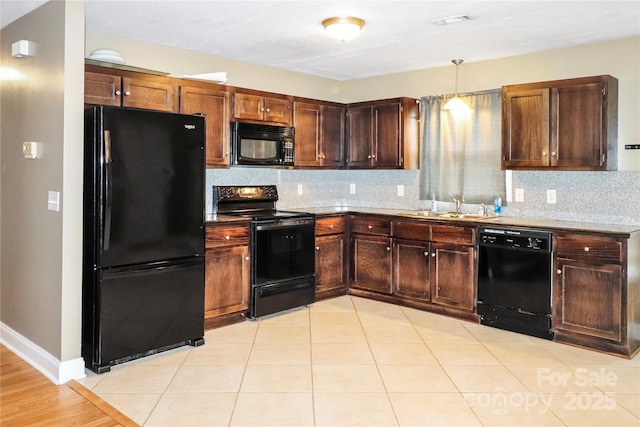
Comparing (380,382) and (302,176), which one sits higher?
(302,176)

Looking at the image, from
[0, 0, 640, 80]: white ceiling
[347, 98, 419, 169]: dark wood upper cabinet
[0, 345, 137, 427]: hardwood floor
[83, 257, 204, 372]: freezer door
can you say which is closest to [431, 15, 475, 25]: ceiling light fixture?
[0, 0, 640, 80]: white ceiling

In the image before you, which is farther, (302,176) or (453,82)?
(302,176)

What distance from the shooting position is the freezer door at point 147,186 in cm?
334

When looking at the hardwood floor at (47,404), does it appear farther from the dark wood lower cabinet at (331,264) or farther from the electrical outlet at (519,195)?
the electrical outlet at (519,195)

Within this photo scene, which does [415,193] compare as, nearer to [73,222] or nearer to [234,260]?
[234,260]

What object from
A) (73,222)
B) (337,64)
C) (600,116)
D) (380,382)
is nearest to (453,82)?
(337,64)

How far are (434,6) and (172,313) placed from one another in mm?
2830

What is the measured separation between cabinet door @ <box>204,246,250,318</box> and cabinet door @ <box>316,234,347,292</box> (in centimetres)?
100

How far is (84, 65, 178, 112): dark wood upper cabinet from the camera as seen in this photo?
3871mm

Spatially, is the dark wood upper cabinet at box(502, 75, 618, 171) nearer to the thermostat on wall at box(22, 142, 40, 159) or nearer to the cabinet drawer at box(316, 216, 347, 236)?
the cabinet drawer at box(316, 216, 347, 236)

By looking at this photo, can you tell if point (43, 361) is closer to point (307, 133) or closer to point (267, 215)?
point (267, 215)

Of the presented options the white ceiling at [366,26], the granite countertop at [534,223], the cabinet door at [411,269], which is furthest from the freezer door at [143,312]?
the cabinet door at [411,269]

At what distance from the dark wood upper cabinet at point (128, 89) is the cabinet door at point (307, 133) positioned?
146cm

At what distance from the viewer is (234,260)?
4496 millimetres
